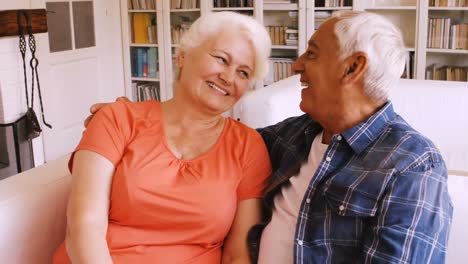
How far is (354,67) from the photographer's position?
1405 millimetres

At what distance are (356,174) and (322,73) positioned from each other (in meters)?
0.28

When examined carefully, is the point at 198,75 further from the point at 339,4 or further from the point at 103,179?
the point at 339,4

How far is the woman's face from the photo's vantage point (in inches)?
63.2

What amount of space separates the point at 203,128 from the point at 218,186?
0.20 meters

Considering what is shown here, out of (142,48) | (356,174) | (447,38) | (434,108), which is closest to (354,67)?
(356,174)

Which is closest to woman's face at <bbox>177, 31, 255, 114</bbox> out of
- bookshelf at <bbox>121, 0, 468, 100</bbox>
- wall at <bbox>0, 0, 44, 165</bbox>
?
bookshelf at <bbox>121, 0, 468, 100</bbox>

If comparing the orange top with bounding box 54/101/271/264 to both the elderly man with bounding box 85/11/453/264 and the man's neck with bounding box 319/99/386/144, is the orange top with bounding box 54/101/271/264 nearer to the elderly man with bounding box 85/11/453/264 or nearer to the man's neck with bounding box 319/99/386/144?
the elderly man with bounding box 85/11/453/264

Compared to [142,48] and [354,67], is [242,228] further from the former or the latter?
[142,48]

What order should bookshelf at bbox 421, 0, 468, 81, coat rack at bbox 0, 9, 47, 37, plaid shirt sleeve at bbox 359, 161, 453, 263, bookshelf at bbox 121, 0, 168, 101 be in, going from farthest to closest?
bookshelf at bbox 121, 0, 168, 101
bookshelf at bbox 421, 0, 468, 81
coat rack at bbox 0, 9, 47, 37
plaid shirt sleeve at bbox 359, 161, 453, 263

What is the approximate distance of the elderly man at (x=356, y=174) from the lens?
125 cm

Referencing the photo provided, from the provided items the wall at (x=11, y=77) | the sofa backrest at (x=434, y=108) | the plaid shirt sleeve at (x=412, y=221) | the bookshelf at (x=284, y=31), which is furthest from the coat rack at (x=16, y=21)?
the plaid shirt sleeve at (x=412, y=221)

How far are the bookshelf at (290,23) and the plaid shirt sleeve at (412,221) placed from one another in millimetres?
2895

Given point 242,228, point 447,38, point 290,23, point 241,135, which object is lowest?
point 242,228

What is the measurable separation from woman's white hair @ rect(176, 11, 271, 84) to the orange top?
26cm
